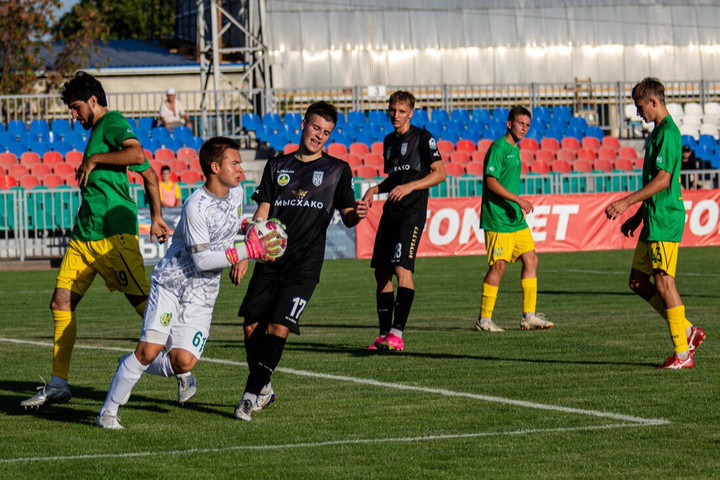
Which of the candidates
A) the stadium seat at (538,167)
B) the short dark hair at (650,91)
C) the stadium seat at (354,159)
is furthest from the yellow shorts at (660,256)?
the stadium seat at (538,167)

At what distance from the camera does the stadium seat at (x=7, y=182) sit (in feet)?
84.1

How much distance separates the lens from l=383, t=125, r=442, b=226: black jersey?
1072cm

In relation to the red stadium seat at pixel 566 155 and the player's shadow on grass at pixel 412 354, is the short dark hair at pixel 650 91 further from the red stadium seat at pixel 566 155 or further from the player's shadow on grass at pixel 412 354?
the red stadium seat at pixel 566 155

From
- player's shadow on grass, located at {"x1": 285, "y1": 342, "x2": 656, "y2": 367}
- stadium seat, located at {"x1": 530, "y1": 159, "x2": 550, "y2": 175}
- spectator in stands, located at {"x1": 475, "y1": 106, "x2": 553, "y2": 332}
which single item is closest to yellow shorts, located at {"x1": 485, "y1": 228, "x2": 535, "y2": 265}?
spectator in stands, located at {"x1": 475, "y1": 106, "x2": 553, "y2": 332}

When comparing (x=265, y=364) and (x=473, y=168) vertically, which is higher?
(x=473, y=168)

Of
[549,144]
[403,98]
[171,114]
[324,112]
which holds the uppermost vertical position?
[171,114]

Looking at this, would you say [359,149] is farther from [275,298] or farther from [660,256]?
[275,298]

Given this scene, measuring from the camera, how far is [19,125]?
3022 centimetres

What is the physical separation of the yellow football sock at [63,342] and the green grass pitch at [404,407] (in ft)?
0.81

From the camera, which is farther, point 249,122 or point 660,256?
point 249,122

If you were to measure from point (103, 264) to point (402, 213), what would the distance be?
3518mm

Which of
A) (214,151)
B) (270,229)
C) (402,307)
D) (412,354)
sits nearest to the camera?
(270,229)

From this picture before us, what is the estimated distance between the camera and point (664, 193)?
902 centimetres

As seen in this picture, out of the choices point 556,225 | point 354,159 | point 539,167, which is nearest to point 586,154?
point 539,167
